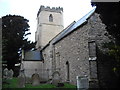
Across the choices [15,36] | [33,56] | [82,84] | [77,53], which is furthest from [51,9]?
[82,84]

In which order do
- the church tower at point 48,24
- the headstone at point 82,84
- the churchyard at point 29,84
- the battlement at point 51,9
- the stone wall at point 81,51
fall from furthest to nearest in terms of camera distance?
the battlement at point 51,9
the church tower at point 48,24
the churchyard at point 29,84
the stone wall at point 81,51
the headstone at point 82,84

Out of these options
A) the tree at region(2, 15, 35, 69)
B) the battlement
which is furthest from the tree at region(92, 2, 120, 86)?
the battlement

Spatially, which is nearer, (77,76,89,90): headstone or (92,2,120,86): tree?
(92,2,120,86): tree

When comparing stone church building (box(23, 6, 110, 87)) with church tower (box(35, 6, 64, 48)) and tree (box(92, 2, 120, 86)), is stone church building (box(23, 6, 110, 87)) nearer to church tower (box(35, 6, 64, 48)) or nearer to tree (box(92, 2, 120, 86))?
tree (box(92, 2, 120, 86))

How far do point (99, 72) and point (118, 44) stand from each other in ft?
21.7

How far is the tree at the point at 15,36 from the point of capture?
107ft

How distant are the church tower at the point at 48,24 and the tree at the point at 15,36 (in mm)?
2932

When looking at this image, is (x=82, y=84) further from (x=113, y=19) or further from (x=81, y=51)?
(x=81, y=51)

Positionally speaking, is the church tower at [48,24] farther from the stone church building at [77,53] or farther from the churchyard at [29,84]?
the churchyard at [29,84]

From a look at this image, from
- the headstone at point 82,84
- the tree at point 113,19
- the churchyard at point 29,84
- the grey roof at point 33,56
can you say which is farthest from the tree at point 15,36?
the tree at point 113,19

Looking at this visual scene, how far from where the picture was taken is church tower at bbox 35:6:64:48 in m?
39.5

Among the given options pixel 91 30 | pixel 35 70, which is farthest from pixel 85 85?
pixel 35 70

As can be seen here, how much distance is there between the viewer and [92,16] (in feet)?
54.2

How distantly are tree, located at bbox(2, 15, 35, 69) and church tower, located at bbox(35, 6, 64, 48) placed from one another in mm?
2932
